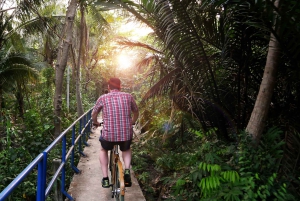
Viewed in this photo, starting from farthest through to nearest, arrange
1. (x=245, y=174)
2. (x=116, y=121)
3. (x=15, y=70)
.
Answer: (x=15, y=70), (x=116, y=121), (x=245, y=174)

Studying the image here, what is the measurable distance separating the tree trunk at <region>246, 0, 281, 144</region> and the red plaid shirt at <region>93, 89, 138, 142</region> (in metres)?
1.51

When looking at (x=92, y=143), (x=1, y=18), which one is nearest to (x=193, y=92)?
(x=92, y=143)

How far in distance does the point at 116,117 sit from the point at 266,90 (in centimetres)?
182

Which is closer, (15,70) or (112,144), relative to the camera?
(112,144)

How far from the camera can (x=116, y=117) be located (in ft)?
11.4

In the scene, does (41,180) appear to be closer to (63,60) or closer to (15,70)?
(63,60)

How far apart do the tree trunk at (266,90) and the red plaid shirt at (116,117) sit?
1508mm

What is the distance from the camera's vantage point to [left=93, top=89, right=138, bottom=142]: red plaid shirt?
3473mm

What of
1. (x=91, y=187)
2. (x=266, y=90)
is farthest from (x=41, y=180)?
(x=266, y=90)

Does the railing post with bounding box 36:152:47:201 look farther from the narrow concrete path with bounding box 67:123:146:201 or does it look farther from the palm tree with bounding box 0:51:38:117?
the palm tree with bounding box 0:51:38:117

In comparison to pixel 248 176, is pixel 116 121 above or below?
above

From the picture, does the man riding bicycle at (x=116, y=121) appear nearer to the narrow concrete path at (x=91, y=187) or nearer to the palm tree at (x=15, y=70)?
the narrow concrete path at (x=91, y=187)

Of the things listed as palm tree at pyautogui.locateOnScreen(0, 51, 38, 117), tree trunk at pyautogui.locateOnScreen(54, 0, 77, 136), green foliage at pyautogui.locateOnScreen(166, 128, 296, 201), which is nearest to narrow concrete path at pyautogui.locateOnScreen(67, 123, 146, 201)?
green foliage at pyautogui.locateOnScreen(166, 128, 296, 201)

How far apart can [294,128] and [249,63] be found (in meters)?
1.08
